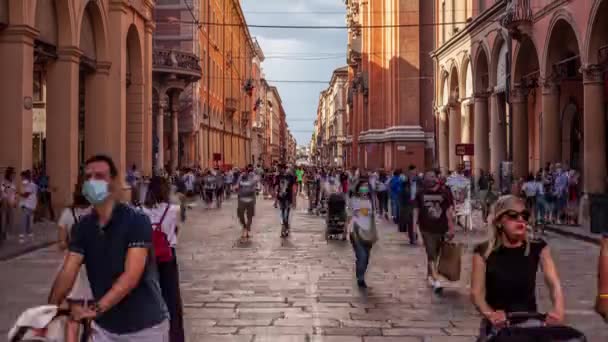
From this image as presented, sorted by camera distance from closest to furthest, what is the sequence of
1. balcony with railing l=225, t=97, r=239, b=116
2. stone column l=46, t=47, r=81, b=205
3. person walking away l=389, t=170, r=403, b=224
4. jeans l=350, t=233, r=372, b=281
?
jeans l=350, t=233, r=372, b=281 < stone column l=46, t=47, r=81, b=205 < person walking away l=389, t=170, r=403, b=224 < balcony with railing l=225, t=97, r=239, b=116

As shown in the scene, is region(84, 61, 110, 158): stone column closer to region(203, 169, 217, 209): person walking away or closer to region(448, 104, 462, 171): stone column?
region(203, 169, 217, 209): person walking away

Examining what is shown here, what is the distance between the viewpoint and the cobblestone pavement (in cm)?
809

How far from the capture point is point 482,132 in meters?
33.9

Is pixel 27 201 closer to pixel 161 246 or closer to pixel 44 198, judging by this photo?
pixel 44 198

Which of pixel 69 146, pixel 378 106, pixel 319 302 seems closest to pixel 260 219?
pixel 69 146

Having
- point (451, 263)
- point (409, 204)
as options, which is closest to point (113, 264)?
point (451, 263)

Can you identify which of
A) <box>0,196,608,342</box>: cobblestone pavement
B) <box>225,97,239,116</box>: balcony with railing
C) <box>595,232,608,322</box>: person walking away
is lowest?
<box>0,196,608,342</box>: cobblestone pavement

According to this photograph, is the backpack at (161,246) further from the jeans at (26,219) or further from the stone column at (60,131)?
the stone column at (60,131)

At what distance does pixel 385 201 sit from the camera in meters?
27.8

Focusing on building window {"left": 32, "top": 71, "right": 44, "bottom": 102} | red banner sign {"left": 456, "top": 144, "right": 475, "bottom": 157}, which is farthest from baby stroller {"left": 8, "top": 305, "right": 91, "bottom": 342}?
red banner sign {"left": 456, "top": 144, "right": 475, "bottom": 157}

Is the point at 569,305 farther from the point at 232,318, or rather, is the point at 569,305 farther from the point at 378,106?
the point at 378,106

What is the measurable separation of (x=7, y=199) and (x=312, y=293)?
29.8ft

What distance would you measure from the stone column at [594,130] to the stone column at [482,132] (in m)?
11.8

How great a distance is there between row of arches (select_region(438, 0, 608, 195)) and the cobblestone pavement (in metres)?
6.30
